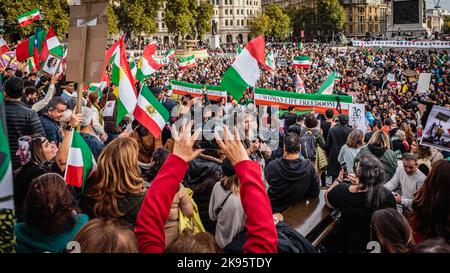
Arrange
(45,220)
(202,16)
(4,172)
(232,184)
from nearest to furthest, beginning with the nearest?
1. (4,172)
2. (45,220)
3. (232,184)
4. (202,16)

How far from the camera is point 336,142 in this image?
7.28 meters

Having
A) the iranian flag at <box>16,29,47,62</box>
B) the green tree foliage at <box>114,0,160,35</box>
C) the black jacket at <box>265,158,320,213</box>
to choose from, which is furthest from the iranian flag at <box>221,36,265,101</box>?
the green tree foliage at <box>114,0,160,35</box>

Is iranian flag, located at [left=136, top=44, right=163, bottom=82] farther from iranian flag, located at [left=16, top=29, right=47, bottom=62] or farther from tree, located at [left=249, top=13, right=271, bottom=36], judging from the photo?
tree, located at [left=249, top=13, right=271, bottom=36]

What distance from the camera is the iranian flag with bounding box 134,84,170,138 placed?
5.50 metres

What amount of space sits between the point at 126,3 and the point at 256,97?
2106 inches

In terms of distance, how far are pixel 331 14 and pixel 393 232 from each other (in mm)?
98424

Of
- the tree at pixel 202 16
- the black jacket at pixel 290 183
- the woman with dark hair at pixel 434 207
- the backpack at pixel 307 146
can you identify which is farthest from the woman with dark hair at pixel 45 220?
the tree at pixel 202 16

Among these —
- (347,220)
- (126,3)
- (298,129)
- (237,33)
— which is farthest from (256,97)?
(237,33)

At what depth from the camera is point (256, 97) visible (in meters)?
10.1

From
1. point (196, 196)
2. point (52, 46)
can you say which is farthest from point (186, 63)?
point (196, 196)

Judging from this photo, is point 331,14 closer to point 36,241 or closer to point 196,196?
point 196,196

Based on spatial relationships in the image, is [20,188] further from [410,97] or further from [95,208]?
[410,97]

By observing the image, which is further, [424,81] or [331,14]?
[331,14]

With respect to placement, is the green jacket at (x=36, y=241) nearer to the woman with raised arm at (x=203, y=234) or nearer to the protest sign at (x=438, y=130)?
the woman with raised arm at (x=203, y=234)
